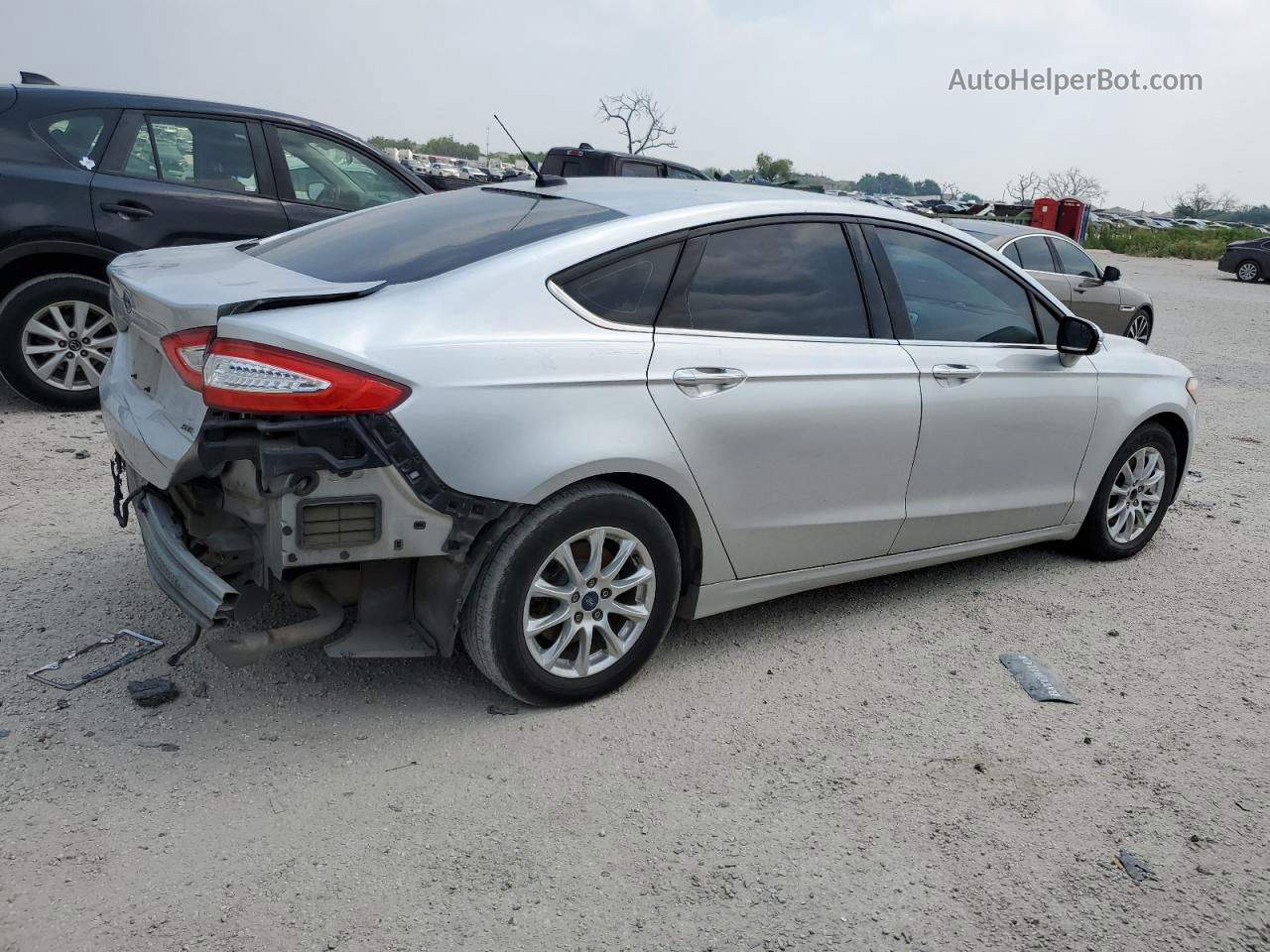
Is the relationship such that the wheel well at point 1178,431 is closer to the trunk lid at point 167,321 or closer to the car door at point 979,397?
the car door at point 979,397

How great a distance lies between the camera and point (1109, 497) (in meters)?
5.26

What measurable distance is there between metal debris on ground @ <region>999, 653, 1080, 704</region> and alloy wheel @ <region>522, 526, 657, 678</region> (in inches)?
58.1

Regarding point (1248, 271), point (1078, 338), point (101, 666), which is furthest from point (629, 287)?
point (1248, 271)

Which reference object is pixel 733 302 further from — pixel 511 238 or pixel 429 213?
pixel 429 213

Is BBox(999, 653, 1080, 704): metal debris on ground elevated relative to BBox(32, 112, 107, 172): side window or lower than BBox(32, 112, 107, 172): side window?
lower

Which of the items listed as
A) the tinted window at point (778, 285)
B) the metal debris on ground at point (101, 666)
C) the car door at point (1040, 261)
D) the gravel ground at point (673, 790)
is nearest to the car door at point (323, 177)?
the gravel ground at point (673, 790)

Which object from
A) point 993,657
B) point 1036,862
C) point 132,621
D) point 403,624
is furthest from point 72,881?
point 993,657

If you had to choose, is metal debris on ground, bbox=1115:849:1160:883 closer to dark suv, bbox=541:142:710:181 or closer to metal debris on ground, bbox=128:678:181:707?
metal debris on ground, bbox=128:678:181:707

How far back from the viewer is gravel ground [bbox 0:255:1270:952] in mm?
2629

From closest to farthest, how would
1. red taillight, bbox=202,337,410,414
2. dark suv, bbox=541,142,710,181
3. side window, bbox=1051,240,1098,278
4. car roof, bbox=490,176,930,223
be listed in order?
1. red taillight, bbox=202,337,410,414
2. car roof, bbox=490,176,930,223
3. side window, bbox=1051,240,1098,278
4. dark suv, bbox=541,142,710,181

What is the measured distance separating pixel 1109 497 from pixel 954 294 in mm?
1479

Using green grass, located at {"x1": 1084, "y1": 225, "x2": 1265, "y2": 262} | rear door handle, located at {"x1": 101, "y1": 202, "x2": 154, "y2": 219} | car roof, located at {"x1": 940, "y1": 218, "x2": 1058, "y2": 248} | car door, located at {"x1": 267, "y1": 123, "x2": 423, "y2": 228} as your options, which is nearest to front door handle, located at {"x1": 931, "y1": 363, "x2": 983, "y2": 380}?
car door, located at {"x1": 267, "y1": 123, "x2": 423, "y2": 228}

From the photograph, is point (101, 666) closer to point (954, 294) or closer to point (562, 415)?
point (562, 415)

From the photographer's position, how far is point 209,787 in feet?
10.00
